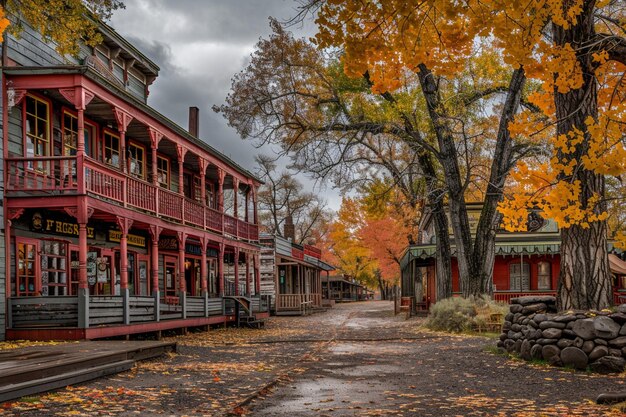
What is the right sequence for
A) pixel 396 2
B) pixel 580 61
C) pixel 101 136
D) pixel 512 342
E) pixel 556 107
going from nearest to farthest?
pixel 396 2, pixel 580 61, pixel 556 107, pixel 512 342, pixel 101 136

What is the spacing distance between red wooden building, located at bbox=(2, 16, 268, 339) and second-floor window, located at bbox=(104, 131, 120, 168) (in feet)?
0.12

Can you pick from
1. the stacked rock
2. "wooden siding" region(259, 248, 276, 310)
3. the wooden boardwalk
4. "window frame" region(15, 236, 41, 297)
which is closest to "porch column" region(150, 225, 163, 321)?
"window frame" region(15, 236, 41, 297)

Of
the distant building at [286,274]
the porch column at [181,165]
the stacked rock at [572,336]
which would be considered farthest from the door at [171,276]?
the stacked rock at [572,336]

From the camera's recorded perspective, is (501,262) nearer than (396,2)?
No

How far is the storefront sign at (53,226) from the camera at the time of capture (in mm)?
17984

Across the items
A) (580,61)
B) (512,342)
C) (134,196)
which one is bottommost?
(512,342)

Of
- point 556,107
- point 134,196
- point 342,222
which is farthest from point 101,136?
Answer: point 342,222

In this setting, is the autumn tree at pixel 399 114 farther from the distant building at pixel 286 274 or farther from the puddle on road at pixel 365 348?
the distant building at pixel 286 274

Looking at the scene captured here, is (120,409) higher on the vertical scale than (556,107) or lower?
lower

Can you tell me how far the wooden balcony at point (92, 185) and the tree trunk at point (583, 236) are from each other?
11.4 m

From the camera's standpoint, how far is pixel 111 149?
22250 mm

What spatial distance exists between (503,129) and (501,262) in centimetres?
1709

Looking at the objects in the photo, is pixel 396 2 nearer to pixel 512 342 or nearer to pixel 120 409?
pixel 120 409

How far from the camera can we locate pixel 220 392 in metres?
9.33
